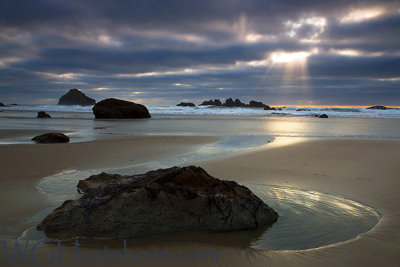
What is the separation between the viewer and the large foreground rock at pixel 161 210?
2789mm

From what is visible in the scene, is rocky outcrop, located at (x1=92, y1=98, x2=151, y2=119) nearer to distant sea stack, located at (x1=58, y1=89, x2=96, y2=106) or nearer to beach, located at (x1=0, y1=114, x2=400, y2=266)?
beach, located at (x1=0, y1=114, x2=400, y2=266)

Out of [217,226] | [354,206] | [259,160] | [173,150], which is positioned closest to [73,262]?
[217,226]

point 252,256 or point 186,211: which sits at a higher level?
point 186,211

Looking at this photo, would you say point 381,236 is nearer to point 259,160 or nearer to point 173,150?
point 259,160

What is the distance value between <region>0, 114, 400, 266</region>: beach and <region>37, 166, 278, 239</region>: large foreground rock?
8.7 inches

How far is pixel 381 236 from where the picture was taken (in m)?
2.82

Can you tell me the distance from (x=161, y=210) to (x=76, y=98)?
278 ft

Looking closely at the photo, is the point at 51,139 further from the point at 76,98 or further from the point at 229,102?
the point at 76,98

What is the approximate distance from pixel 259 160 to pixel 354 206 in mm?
2865

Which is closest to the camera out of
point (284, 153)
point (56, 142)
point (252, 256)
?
point (252, 256)

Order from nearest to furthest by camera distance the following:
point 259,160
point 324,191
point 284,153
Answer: point 324,191, point 259,160, point 284,153

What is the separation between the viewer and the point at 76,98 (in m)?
80.4

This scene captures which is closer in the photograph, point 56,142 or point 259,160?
point 259,160

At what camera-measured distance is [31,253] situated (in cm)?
243
